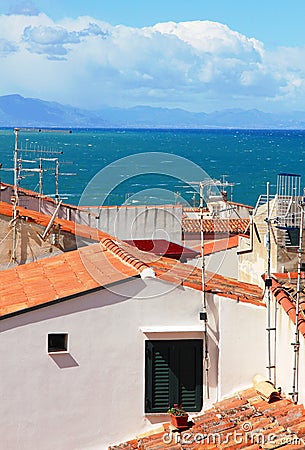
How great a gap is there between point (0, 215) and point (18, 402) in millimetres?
7559

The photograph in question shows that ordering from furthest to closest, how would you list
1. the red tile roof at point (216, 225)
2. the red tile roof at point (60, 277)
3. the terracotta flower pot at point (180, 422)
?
1. the red tile roof at point (216, 225)
2. the red tile roof at point (60, 277)
3. the terracotta flower pot at point (180, 422)

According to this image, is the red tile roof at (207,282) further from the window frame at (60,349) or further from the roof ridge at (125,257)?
the window frame at (60,349)

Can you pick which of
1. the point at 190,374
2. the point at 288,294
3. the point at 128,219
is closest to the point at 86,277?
the point at 190,374

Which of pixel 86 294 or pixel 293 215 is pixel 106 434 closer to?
pixel 86 294

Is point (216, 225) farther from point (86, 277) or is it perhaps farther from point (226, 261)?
point (86, 277)

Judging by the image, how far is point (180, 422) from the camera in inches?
434

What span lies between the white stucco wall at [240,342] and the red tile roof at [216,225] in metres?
15.9

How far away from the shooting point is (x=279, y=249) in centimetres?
1352

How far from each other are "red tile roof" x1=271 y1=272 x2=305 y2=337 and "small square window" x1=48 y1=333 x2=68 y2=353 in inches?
113

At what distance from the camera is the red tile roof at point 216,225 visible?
28.7m

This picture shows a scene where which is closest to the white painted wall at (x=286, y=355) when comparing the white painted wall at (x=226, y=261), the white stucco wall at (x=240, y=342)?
the white stucco wall at (x=240, y=342)

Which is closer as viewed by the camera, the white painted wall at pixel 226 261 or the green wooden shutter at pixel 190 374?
the green wooden shutter at pixel 190 374

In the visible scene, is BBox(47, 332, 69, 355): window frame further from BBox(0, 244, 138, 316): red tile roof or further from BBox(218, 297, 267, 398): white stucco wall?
BBox(218, 297, 267, 398): white stucco wall

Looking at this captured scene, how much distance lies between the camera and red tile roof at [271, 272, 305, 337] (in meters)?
10.7
